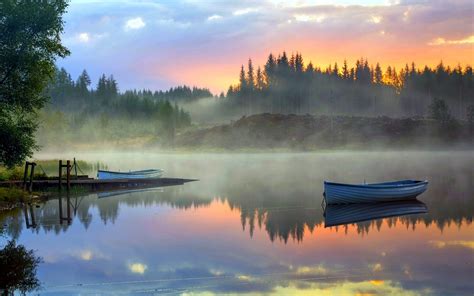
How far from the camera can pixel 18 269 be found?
23250 mm

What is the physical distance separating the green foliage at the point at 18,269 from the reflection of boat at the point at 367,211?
1886 centimetres

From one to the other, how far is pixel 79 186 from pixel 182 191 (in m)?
11.3

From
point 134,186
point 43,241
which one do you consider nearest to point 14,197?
point 43,241

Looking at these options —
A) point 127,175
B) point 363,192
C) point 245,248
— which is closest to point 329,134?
point 127,175

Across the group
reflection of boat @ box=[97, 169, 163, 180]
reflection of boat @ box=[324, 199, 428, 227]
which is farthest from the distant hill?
reflection of boat @ box=[324, 199, 428, 227]

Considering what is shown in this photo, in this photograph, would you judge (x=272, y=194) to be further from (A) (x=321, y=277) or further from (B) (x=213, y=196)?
(A) (x=321, y=277)

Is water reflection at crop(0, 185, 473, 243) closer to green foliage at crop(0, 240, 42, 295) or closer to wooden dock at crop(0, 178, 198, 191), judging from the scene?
green foliage at crop(0, 240, 42, 295)

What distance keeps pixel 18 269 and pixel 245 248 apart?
37.5ft

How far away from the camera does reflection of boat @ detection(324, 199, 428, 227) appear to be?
123 feet

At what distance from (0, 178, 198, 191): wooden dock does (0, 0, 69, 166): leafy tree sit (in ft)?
29.1

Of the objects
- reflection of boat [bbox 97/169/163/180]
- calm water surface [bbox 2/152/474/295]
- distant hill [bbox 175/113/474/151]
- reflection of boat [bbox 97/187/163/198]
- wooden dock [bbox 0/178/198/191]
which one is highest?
distant hill [bbox 175/113/474/151]

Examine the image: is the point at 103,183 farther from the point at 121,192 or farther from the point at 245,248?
the point at 245,248

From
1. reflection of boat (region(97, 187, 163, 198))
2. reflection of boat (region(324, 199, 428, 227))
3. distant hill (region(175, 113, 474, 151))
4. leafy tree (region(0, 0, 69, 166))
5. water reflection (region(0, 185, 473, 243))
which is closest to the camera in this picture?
water reflection (region(0, 185, 473, 243))

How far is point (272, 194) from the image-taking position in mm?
53875
